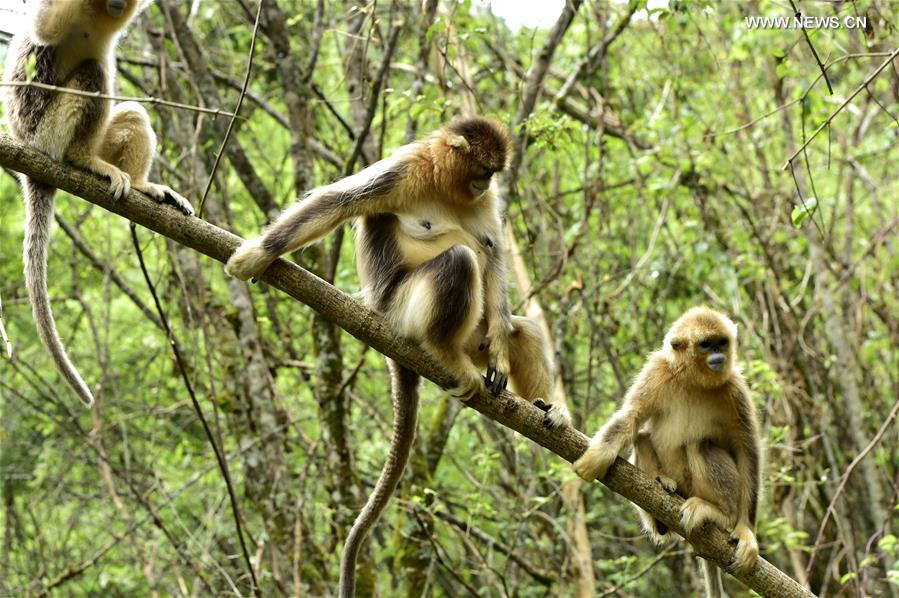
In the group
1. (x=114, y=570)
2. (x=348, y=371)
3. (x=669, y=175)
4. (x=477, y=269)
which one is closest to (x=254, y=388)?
(x=348, y=371)

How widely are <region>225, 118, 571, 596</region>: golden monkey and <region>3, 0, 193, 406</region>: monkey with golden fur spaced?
3.51ft

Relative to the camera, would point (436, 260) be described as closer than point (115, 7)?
No

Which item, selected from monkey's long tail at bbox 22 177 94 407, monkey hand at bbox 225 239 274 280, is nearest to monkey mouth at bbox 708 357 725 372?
monkey hand at bbox 225 239 274 280

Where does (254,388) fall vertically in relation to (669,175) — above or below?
below

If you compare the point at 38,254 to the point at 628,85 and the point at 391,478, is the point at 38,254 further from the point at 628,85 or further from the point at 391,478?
the point at 628,85

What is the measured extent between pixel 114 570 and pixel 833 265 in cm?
1034

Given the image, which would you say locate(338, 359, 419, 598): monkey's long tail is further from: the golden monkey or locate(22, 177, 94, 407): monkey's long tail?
locate(22, 177, 94, 407): monkey's long tail

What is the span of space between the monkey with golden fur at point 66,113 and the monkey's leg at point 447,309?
4.27ft

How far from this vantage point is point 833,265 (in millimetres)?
12547

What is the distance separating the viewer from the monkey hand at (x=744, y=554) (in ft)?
16.3

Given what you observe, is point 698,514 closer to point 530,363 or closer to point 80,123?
point 530,363

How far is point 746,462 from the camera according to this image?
5898mm

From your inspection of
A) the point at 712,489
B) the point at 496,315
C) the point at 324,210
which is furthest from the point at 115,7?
the point at 712,489

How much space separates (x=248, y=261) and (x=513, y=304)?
617 centimetres
